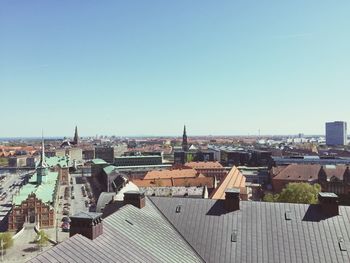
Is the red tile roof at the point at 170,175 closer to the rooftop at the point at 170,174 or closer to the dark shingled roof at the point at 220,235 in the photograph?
the rooftop at the point at 170,174

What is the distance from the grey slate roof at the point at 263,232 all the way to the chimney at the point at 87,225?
1019 centimetres

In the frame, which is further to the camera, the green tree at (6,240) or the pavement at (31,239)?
the green tree at (6,240)

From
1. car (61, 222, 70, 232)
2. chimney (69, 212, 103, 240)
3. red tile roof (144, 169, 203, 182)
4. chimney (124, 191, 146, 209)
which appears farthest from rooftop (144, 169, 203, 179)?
chimney (69, 212, 103, 240)

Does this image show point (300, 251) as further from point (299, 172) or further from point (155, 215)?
point (299, 172)

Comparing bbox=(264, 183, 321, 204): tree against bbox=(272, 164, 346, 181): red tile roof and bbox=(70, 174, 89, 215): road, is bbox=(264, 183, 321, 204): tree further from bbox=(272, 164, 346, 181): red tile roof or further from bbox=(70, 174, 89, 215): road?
bbox=(70, 174, 89, 215): road

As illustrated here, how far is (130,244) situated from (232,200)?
12.1 m

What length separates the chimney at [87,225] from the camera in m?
25.2

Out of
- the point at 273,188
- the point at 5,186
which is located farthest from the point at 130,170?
the point at 273,188

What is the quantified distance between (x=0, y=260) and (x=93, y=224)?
5090 centimetres

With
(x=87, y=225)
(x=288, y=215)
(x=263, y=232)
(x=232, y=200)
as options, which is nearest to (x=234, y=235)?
(x=263, y=232)

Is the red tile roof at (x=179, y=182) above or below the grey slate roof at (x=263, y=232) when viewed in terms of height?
below

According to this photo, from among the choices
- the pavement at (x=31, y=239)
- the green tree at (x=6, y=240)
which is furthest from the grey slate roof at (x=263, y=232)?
the green tree at (x=6, y=240)

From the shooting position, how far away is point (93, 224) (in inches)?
1001

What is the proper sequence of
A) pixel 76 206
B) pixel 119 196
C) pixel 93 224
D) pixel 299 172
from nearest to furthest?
pixel 93 224 → pixel 119 196 → pixel 76 206 → pixel 299 172
